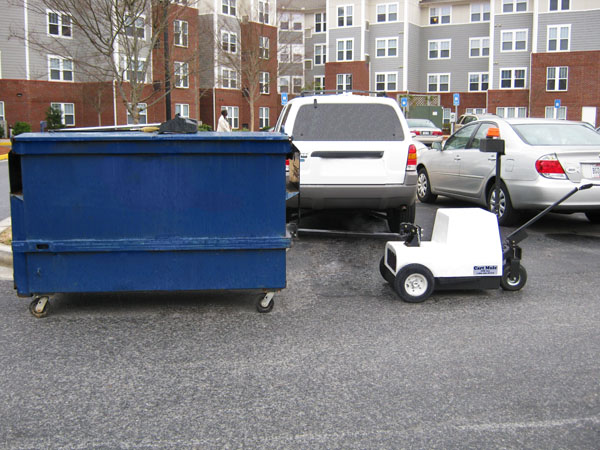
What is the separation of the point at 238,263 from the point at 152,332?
0.90m

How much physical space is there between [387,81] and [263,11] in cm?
1322

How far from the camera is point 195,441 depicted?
3.49 meters

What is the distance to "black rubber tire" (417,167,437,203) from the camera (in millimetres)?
13336

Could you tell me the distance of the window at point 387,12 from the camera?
59.0m

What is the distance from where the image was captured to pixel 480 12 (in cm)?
5912

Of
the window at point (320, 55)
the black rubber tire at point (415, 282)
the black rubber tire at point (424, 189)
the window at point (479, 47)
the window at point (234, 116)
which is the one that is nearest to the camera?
the black rubber tire at point (415, 282)

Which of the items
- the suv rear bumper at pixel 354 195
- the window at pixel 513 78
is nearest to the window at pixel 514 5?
the window at pixel 513 78

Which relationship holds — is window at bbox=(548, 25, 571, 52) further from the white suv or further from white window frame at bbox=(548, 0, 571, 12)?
the white suv

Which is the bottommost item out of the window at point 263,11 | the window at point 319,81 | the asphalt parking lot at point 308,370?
the asphalt parking lot at point 308,370

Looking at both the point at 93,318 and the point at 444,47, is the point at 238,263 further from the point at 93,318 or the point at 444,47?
the point at 444,47

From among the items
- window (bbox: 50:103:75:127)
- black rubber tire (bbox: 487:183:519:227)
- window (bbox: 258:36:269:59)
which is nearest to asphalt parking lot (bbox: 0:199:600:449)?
black rubber tire (bbox: 487:183:519:227)

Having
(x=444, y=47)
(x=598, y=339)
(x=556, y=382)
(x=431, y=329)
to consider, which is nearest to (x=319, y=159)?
(x=431, y=329)

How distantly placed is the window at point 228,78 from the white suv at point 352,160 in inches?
1662

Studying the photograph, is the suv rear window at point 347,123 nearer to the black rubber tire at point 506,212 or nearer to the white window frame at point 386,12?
the black rubber tire at point 506,212
